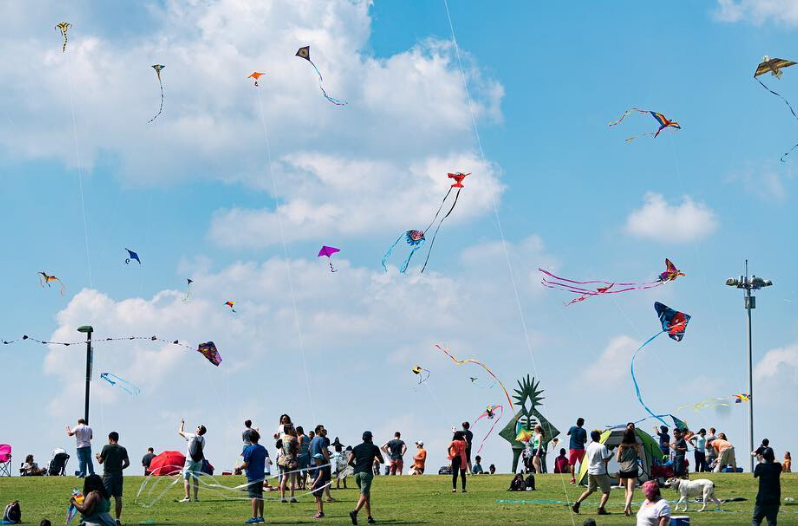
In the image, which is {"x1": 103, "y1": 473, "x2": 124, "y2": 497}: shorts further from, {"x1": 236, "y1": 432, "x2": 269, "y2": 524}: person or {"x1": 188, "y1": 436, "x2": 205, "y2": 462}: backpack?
{"x1": 188, "y1": 436, "x2": 205, "y2": 462}: backpack

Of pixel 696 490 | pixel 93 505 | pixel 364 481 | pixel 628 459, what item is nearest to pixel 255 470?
pixel 364 481

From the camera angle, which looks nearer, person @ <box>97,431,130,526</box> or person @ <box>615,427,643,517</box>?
person @ <box>97,431,130,526</box>

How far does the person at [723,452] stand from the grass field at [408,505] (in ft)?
9.56

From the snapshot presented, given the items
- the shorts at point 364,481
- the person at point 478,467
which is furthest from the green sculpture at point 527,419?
the shorts at point 364,481

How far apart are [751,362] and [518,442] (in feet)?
32.5

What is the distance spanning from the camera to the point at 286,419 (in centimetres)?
2428

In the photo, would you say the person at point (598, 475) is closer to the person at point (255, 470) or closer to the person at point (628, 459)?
the person at point (628, 459)

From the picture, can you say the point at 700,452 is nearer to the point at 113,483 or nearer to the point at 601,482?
the point at 601,482

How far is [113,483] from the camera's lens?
1891 cm

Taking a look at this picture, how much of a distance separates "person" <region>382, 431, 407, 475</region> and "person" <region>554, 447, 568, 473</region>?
479 cm

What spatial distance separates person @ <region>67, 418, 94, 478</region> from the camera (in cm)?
2658

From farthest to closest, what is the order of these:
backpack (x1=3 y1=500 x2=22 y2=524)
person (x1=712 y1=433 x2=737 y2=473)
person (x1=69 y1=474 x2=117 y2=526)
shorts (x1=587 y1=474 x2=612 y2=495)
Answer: person (x1=712 y1=433 x2=737 y2=473), shorts (x1=587 y1=474 x2=612 y2=495), backpack (x1=3 y1=500 x2=22 y2=524), person (x1=69 y1=474 x2=117 y2=526)

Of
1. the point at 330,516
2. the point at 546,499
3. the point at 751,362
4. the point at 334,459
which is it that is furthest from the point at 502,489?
the point at 751,362

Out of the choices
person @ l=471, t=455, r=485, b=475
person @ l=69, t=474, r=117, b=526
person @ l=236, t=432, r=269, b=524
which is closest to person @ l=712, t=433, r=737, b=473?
person @ l=471, t=455, r=485, b=475
